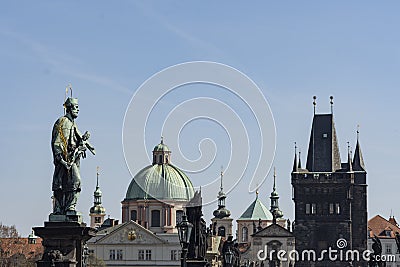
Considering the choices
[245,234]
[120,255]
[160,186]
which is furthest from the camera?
[245,234]

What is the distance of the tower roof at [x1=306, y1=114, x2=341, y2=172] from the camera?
117 metres

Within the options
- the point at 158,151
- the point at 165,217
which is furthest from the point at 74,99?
the point at 158,151

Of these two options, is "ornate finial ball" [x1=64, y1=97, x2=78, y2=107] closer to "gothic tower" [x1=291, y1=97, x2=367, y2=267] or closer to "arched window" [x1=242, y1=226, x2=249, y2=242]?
"gothic tower" [x1=291, y1=97, x2=367, y2=267]

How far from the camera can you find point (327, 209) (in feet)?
376

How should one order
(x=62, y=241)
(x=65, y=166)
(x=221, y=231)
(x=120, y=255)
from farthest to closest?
(x=221, y=231) → (x=120, y=255) → (x=65, y=166) → (x=62, y=241)

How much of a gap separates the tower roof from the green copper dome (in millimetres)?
17362

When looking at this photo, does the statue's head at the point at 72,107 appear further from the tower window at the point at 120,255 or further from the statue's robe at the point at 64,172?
the tower window at the point at 120,255

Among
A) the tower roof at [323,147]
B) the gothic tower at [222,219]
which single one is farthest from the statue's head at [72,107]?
the gothic tower at [222,219]

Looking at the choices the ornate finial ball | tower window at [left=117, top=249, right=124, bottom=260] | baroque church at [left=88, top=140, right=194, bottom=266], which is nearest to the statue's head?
the ornate finial ball

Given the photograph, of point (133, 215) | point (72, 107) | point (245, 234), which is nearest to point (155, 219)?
point (133, 215)

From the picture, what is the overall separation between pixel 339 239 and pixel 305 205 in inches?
237

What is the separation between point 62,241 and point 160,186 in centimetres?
10694

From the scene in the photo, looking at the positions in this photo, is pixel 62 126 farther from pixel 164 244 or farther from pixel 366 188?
pixel 366 188

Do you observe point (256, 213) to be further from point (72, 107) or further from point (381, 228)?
point (72, 107)
